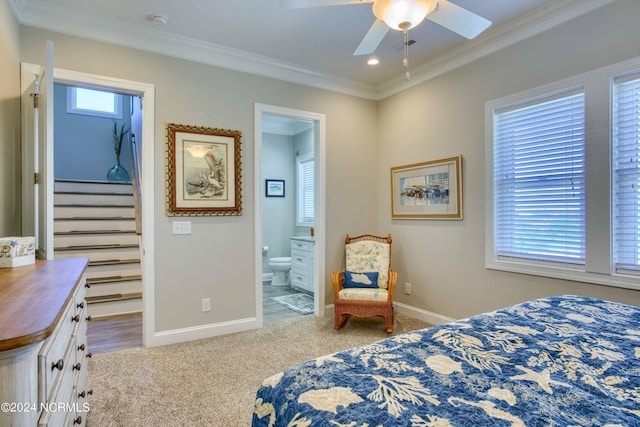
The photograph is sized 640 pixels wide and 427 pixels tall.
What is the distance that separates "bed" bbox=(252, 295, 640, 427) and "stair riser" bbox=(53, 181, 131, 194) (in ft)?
16.8

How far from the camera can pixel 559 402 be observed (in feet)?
3.06

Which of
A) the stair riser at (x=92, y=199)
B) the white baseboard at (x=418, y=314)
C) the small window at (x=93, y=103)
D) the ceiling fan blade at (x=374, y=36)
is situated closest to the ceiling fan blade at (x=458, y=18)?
the ceiling fan blade at (x=374, y=36)

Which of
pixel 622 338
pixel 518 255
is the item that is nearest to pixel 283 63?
pixel 518 255

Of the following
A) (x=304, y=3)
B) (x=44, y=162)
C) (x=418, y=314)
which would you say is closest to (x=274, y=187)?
(x=418, y=314)

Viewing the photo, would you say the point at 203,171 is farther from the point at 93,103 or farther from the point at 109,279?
the point at 93,103

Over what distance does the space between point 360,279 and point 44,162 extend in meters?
2.81

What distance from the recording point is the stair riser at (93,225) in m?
4.48

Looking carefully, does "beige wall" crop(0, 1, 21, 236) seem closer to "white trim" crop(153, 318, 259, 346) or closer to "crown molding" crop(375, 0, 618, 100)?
"white trim" crop(153, 318, 259, 346)

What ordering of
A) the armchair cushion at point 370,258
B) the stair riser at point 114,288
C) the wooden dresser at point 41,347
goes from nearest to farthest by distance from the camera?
the wooden dresser at point 41,347
the armchair cushion at point 370,258
the stair riser at point 114,288

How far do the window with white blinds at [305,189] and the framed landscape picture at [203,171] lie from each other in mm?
2552

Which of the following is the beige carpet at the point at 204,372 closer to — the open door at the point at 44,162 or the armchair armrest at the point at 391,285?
the armchair armrest at the point at 391,285

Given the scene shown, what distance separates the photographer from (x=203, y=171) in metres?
3.32

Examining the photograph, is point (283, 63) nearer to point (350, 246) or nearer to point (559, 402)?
point (350, 246)

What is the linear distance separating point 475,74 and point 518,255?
68.0 inches
